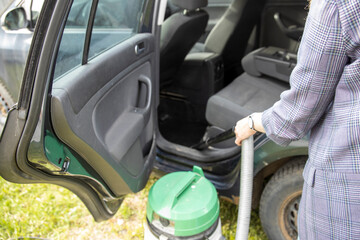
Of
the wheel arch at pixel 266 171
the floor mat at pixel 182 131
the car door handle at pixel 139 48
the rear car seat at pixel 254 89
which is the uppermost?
the car door handle at pixel 139 48

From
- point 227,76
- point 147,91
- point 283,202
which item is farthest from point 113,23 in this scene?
point 227,76

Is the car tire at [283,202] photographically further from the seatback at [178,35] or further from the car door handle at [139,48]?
the seatback at [178,35]

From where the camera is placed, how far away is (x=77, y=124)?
1.06 metres

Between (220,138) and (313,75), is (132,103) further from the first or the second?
(313,75)

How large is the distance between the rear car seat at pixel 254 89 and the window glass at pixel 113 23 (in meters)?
0.67

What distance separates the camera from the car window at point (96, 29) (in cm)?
107

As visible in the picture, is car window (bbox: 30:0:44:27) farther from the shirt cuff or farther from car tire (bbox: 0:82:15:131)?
the shirt cuff

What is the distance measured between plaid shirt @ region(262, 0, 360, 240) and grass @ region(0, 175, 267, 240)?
981 millimetres

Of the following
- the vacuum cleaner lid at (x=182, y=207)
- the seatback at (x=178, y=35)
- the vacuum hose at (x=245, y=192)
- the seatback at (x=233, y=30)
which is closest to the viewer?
the vacuum cleaner lid at (x=182, y=207)

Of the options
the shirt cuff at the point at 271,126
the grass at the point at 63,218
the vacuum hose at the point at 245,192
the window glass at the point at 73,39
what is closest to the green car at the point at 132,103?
the window glass at the point at 73,39

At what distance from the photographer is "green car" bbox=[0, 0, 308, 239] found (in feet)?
3.07

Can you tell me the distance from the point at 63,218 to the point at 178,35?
138 cm

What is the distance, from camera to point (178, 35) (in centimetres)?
201

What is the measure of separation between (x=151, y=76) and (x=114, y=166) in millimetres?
582
